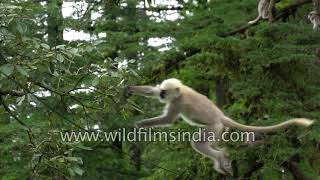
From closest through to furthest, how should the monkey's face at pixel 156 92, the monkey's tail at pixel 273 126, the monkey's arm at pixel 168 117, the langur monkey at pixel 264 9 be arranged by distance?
the monkey's tail at pixel 273 126
the monkey's face at pixel 156 92
the monkey's arm at pixel 168 117
the langur monkey at pixel 264 9

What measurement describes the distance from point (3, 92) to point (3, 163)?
Answer: 5.16 meters

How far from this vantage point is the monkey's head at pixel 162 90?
12.4ft

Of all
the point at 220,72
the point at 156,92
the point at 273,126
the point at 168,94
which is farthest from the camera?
the point at 220,72

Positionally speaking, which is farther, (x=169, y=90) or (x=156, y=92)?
(x=169, y=90)

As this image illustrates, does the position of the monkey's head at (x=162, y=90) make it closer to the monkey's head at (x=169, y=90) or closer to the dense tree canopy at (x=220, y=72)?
the monkey's head at (x=169, y=90)

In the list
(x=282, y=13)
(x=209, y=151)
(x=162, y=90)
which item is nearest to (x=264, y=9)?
(x=282, y=13)

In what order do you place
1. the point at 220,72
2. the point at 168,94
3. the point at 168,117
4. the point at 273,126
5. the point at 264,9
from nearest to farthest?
the point at 273,126 → the point at 168,94 → the point at 168,117 → the point at 264,9 → the point at 220,72

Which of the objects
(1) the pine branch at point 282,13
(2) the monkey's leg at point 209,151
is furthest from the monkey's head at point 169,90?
(1) the pine branch at point 282,13

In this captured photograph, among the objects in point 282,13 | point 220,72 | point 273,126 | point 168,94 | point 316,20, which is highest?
point 282,13

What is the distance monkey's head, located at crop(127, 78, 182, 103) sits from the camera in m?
3.79

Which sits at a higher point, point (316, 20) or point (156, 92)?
point (316, 20)

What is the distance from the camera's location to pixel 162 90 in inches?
161

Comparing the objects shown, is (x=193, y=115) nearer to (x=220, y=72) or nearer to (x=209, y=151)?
(x=209, y=151)

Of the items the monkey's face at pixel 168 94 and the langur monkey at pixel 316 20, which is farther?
the langur monkey at pixel 316 20
